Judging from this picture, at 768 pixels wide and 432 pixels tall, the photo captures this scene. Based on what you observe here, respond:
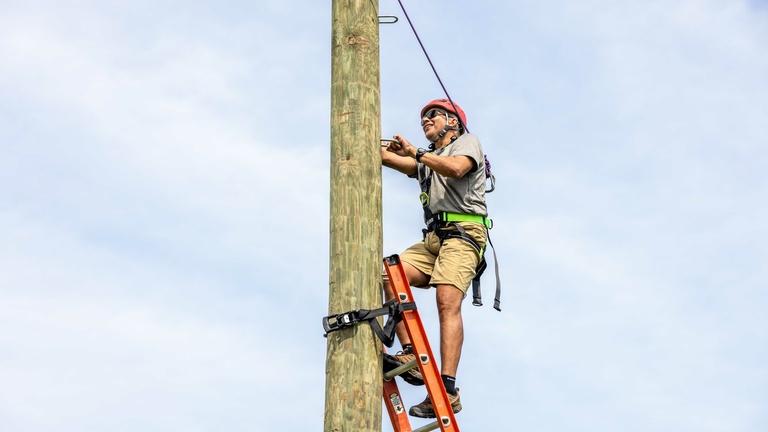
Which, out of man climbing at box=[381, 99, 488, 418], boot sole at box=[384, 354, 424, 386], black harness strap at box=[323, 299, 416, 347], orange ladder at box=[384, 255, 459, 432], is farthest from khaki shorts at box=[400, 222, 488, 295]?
black harness strap at box=[323, 299, 416, 347]

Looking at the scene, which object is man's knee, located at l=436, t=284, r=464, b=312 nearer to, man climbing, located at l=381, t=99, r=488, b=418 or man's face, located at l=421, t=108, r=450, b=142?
man climbing, located at l=381, t=99, r=488, b=418

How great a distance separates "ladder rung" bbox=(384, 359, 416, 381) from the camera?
249 inches

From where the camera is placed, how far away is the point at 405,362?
21.8 ft

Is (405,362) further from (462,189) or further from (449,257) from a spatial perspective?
(462,189)

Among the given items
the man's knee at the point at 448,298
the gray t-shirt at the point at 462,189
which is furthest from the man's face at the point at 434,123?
the man's knee at the point at 448,298

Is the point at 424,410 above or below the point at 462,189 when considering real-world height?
below

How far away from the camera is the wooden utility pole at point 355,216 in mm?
5711

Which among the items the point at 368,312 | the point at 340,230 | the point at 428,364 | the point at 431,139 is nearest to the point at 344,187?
the point at 340,230

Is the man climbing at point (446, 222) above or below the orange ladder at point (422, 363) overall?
above

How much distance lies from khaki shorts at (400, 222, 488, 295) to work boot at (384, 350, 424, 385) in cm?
51

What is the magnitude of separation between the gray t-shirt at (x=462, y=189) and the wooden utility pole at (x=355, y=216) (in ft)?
3.50

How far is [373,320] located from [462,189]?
1.66 metres

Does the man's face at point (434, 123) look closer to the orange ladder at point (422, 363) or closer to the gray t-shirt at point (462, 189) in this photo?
the gray t-shirt at point (462, 189)

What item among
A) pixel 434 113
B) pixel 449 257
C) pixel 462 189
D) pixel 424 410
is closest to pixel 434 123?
pixel 434 113
